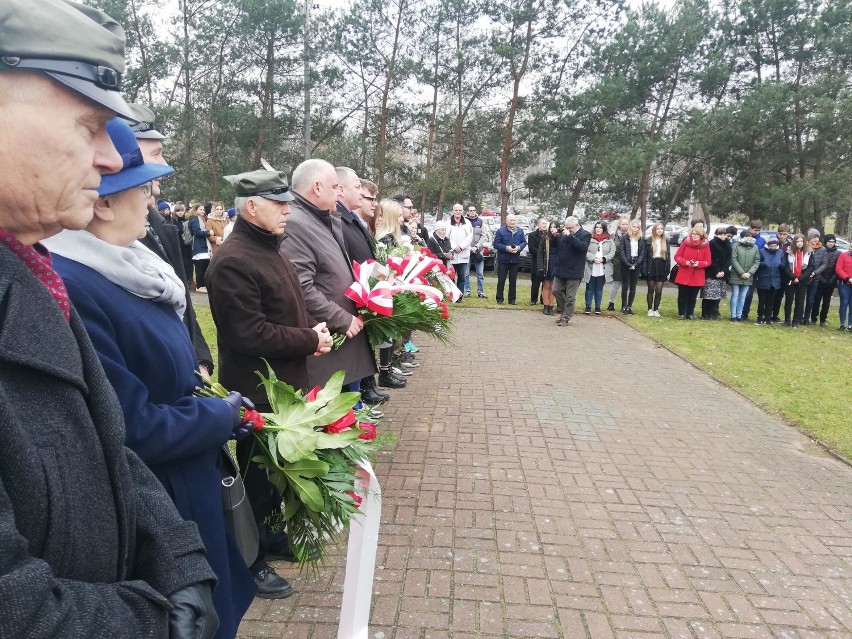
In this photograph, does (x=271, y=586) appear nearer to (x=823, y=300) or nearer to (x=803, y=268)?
(x=803, y=268)

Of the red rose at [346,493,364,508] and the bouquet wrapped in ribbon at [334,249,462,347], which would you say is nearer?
the red rose at [346,493,364,508]

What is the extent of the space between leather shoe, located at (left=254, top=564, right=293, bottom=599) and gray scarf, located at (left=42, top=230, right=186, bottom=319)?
182 cm

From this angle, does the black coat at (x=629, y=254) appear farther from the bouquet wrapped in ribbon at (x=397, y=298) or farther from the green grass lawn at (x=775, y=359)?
the bouquet wrapped in ribbon at (x=397, y=298)

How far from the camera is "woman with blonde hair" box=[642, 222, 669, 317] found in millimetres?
13836

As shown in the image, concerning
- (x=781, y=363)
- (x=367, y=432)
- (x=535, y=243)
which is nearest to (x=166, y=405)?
(x=367, y=432)

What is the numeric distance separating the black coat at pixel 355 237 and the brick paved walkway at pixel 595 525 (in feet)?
5.41

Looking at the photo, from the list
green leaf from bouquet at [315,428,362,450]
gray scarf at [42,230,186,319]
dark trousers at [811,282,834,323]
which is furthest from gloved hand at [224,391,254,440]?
dark trousers at [811,282,834,323]

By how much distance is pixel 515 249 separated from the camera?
14312 millimetres

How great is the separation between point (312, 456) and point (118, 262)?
0.95 meters

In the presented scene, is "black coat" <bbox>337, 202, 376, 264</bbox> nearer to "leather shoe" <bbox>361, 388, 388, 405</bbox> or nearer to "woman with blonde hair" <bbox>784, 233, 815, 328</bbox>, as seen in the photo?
"leather shoe" <bbox>361, 388, 388, 405</bbox>

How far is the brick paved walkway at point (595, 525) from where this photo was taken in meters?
3.07

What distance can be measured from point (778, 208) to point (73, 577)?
28.0m

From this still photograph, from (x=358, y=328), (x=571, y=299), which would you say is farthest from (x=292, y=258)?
(x=571, y=299)

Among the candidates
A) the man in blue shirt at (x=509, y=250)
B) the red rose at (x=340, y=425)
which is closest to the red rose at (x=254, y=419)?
the red rose at (x=340, y=425)
